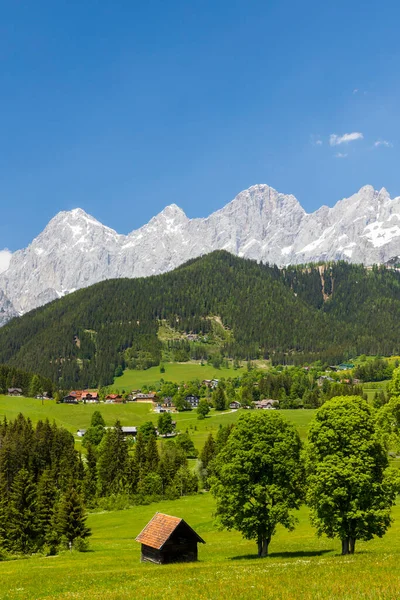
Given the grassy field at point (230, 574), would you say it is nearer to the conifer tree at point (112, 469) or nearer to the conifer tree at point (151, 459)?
the conifer tree at point (112, 469)

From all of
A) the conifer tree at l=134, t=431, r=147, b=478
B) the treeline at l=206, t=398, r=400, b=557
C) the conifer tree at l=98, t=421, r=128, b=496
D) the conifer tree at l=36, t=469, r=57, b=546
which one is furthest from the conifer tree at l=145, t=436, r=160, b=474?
the treeline at l=206, t=398, r=400, b=557

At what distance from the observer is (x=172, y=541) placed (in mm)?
49688

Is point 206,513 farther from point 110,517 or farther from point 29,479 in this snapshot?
point 29,479

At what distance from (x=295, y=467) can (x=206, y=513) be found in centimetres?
5148

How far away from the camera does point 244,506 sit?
4644cm

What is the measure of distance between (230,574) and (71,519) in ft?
161

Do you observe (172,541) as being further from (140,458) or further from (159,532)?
(140,458)

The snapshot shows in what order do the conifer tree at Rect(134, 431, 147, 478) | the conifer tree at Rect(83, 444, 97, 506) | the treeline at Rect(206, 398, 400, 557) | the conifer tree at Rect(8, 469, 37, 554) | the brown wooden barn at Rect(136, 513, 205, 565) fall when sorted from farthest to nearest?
the conifer tree at Rect(134, 431, 147, 478)
the conifer tree at Rect(83, 444, 97, 506)
the conifer tree at Rect(8, 469, 37, 554)
the brown wooden barn at Rect(136, 513, 205, 565)
the treeline at Rect(206, 398, 400, 557)

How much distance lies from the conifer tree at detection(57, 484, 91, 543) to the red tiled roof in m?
26.8

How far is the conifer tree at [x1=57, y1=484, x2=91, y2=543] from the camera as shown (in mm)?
73688

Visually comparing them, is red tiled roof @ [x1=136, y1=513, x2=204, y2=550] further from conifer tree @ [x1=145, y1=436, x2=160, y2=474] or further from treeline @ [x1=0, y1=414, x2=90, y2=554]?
conifer tree @ [x1=145, y1=436, x2=160, y2=474]

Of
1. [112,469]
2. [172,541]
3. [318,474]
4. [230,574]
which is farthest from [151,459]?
[230,574]

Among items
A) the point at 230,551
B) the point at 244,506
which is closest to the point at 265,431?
the point at 244,506

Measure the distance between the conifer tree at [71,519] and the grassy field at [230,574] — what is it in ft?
10.5
